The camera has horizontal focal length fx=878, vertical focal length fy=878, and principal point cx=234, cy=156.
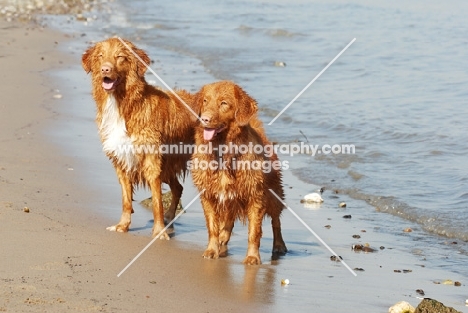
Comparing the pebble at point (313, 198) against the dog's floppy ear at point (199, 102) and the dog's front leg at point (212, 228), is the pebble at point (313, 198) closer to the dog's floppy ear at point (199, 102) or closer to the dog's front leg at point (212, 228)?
the dog's front leg at point (212, 228)

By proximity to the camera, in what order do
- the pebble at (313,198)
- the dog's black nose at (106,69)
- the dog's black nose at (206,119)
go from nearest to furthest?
the dog's black nose at (206,119), the dog's black nose at (106,69), the pebble at (313,198)

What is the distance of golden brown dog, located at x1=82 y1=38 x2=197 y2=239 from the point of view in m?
8.05

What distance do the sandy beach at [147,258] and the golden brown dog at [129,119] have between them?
1.52ft

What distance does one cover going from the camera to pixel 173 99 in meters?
8.60

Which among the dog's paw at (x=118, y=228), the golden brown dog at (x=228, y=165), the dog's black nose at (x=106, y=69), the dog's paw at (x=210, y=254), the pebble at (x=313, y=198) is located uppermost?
the dog's black nose at (x=106, y=69)

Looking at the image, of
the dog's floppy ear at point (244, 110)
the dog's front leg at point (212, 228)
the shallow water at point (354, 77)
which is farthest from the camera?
the shallow water at point (354, 77)

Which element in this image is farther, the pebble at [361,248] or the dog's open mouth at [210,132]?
the pebble at [361,248]

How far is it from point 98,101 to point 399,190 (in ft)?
13.0

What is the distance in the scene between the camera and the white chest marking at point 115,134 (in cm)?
812

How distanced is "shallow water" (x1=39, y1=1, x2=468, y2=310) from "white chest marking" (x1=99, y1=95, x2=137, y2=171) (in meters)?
0.75

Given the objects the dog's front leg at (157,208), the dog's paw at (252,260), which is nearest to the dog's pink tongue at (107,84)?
the dog's front leg at (157,208)

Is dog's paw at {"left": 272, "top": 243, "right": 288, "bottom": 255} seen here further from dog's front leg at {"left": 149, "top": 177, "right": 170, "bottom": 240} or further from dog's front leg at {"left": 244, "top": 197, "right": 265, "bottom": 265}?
dog's front leg at {"left": 149, "top": 177, "right": 170, "bottom": 240}

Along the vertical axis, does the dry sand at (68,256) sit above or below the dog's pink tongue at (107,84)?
below

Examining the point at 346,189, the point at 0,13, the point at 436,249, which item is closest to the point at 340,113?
the point at 346,189
